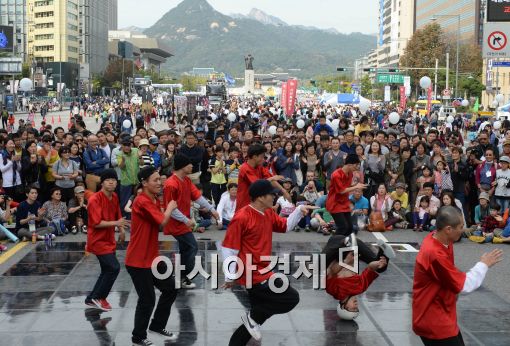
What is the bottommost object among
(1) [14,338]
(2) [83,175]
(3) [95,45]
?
(1) [14,338]

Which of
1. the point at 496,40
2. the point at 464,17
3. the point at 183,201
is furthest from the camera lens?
the point at 464,17

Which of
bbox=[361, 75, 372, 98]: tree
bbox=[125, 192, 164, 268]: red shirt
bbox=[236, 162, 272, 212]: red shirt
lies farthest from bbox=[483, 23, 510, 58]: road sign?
bbox=[361, 75, 372, 98]: tree

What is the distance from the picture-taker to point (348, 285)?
8.34m

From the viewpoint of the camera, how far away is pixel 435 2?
136500mm

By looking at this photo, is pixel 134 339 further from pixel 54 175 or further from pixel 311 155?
pixel 311 155

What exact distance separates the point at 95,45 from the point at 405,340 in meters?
163

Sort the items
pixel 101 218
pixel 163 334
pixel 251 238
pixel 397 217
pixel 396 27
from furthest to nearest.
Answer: pixel 396 27 < pixel 397 217 < pixel 101 218 < pixel 163 334 < pixel 251 238

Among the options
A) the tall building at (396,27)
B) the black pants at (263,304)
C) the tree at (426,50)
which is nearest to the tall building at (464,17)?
the tree at (426,50)

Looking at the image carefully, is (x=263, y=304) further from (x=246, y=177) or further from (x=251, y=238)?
(x=246, y=177)

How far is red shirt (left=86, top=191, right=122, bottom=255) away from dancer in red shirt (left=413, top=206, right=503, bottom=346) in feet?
12.2

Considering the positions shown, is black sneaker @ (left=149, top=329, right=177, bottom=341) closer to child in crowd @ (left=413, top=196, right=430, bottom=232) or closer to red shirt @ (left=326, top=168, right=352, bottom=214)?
red shirt @ (left=326, top=168, right=352, bottom=214)

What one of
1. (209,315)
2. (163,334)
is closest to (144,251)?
(163,334)

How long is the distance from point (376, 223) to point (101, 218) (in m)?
7.33

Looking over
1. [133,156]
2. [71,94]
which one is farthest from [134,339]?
[71,94]
